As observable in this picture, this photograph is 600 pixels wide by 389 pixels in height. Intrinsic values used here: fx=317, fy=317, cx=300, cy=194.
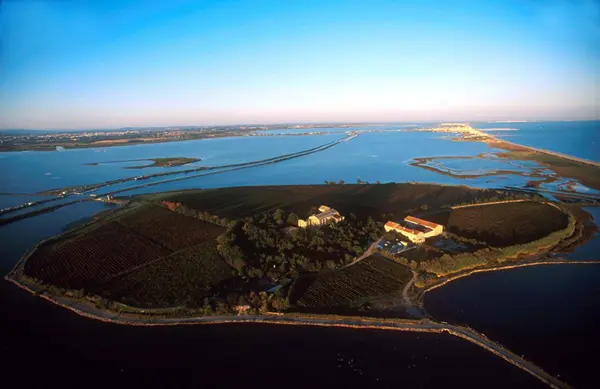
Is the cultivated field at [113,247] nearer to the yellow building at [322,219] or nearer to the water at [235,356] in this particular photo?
the water at [235,356]

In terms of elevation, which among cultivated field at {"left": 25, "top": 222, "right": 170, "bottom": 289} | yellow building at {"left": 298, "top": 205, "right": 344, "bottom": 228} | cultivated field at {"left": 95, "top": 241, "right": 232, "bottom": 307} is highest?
yellow building at {"left": 298, "top": 205, "right": 344, "bottom": 228}

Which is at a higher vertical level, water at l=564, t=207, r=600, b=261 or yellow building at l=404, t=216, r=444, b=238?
yellow building at l=404, t=216, r=444, b=238

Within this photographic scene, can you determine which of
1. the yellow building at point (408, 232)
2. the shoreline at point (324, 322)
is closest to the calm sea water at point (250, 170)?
the yellow building at point (408, 232)

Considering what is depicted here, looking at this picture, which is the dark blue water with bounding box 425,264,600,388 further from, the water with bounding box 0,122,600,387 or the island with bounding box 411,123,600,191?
the island with bounding box 411,123,600,191

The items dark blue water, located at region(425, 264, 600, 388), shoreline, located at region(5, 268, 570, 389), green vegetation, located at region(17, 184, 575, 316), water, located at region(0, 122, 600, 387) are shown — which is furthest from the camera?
green vegetation, located at region(17, 184, 575, 316)

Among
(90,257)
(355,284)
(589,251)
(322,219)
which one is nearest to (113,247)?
(90,257)

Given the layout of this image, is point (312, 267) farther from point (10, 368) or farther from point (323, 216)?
point (10, 368)

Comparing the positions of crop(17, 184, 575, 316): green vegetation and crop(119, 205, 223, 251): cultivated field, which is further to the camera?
crop(119, 205, 223, 251): cultivated field

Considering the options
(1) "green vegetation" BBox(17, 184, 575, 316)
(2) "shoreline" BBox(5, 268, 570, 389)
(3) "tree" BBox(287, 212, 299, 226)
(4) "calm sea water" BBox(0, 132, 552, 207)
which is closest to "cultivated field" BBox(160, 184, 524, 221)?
(1) "green vegetation" BBox(17, 184, 575, 316)

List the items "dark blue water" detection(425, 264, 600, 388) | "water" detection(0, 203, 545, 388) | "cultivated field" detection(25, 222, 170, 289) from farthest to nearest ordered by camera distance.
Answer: "cultivated field" detection(25, 222, 170, 289) → "dark blue water" detection(425, 264, 600, 388) → "water" detection(0, 203, 545, 388)
